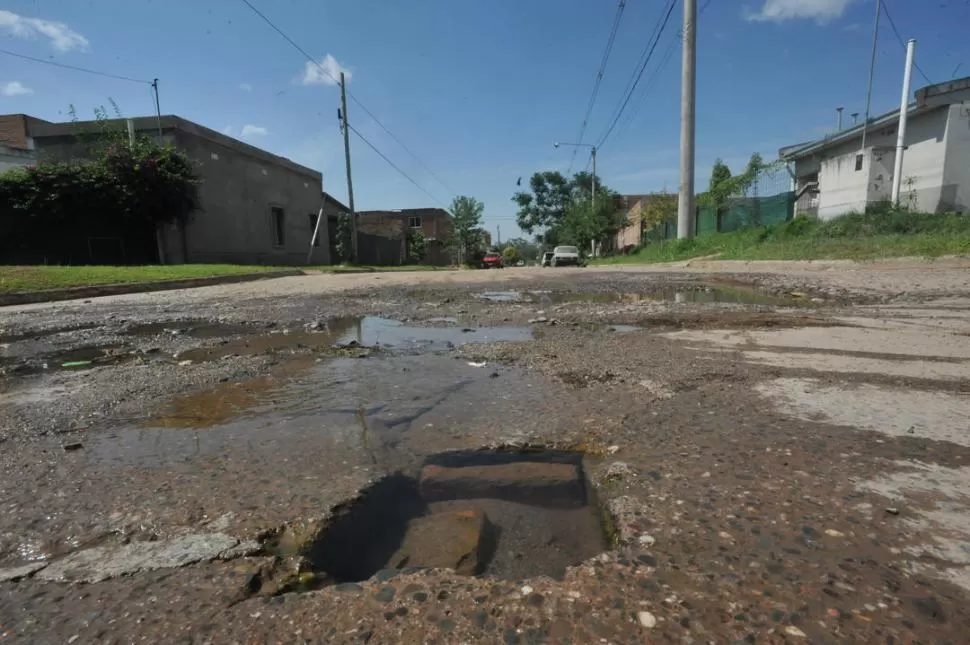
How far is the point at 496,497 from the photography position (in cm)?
166

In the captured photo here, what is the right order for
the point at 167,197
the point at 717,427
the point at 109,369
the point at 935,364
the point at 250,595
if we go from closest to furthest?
the point at 250,595 < the point at 717,427 < the point at 935,364 < the point at 109,369 < the point at 167,197

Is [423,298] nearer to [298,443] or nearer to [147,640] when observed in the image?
[298,443]

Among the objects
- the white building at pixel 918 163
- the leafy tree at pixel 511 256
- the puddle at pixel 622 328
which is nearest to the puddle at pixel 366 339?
the puddle at pixel 622 328

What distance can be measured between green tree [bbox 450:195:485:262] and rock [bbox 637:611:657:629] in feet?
147

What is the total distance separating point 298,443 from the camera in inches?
81.4

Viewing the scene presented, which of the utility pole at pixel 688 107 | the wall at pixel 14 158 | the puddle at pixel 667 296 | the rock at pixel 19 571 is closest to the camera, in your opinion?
the rock at pixel 19 571

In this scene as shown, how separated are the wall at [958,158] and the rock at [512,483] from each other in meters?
24.5

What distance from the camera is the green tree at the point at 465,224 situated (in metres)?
45.8

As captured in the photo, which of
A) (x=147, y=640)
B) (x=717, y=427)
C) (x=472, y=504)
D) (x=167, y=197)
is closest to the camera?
(x=147, y=640)

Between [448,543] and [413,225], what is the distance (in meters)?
57.9

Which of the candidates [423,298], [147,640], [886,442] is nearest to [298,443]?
[147,640]

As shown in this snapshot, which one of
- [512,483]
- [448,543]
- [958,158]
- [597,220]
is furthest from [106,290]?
[597,220]

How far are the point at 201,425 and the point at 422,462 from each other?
1.16 meters

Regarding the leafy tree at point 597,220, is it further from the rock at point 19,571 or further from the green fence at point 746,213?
the rock at point 19,571
